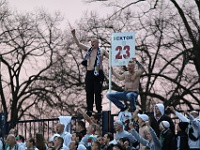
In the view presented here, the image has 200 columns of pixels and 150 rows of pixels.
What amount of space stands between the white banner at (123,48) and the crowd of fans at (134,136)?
142 centimetres

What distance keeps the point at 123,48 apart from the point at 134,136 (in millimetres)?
3258

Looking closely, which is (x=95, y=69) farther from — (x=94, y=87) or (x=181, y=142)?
(x=181, y=142)

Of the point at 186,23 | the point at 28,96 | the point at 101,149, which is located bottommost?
the point at 101,149

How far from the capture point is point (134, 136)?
1650 cm

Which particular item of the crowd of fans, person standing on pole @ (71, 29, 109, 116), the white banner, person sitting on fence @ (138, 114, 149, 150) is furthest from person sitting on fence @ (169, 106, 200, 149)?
person standing on pole @ (71, 29, 109, 116)

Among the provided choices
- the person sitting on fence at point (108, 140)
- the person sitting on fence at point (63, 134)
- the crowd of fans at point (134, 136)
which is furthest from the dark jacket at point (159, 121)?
the person sitting on fence at point (63, 134)

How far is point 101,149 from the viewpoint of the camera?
642 inches

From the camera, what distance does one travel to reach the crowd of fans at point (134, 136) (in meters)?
16.0

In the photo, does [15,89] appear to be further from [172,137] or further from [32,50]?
[172,137]

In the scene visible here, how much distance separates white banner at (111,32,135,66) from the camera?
19.1 metres

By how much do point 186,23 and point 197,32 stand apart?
0.56 metres

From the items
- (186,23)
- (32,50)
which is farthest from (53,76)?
(186,23)

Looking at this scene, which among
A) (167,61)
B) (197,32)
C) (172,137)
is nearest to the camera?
(172,137)

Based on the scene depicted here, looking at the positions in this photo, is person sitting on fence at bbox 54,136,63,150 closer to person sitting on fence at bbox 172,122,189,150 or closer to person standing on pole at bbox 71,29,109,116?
person sitting on fence at bbox 172,122,189,150
